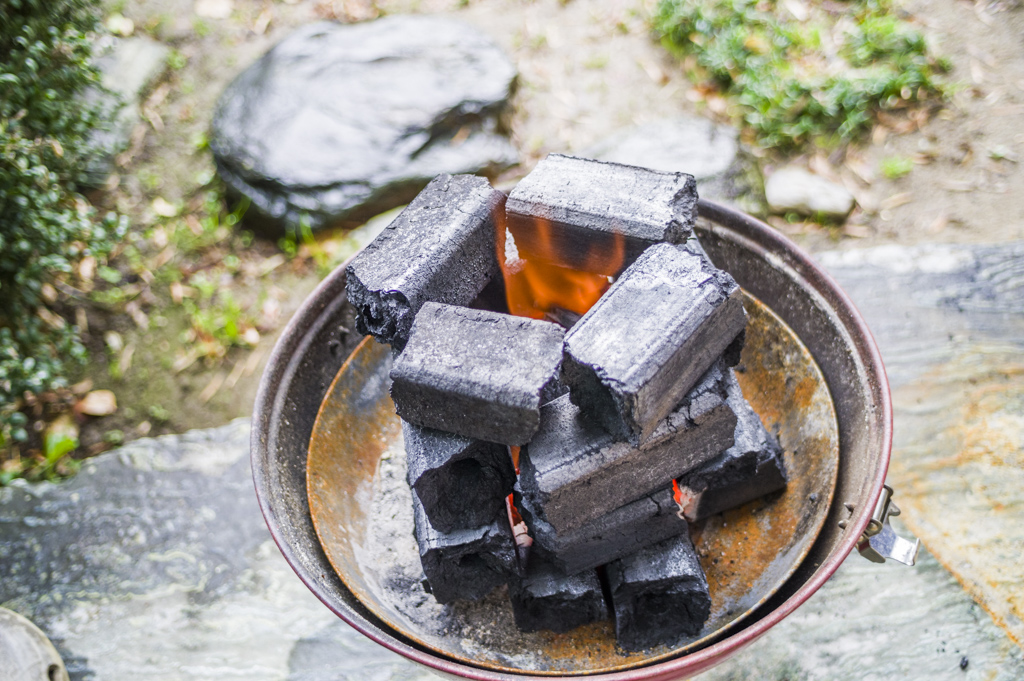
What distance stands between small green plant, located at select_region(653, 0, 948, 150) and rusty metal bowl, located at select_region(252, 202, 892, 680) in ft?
8.72

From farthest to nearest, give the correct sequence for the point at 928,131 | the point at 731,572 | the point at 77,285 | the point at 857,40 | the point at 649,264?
the point at 857,40, the point at 928,131, the point at 77,285, the point at 731,572, the point at 649,264

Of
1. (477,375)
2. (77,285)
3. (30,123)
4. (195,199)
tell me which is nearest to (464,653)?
(477,375)

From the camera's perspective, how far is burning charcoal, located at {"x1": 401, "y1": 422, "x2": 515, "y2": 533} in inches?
64.7

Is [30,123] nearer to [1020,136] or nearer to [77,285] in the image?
[77,285]

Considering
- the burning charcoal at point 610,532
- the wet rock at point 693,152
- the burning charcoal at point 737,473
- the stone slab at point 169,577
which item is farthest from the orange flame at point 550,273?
the wet rock at point 693,152

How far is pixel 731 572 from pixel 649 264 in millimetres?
862

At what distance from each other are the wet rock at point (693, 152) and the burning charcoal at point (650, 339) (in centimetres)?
225

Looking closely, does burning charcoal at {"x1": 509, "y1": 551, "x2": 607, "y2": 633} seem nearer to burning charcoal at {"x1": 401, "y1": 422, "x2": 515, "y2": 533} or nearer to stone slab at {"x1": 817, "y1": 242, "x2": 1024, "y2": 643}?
burning charcoal at {"x1": 401, "y1": 422, "x2": 515, "y2": 533}

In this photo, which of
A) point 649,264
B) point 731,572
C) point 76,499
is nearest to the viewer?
point 649,264

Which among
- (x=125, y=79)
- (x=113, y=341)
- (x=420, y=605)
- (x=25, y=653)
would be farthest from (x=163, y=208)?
(x=420, y=605)

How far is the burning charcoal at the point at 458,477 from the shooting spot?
1.64 metres

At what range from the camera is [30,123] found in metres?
3.28

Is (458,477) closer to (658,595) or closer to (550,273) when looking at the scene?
(658,595)

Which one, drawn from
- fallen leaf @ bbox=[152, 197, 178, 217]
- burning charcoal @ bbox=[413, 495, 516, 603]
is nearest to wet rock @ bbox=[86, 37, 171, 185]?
fallen leaf @ bbox=[152, 197, 178, 217]
